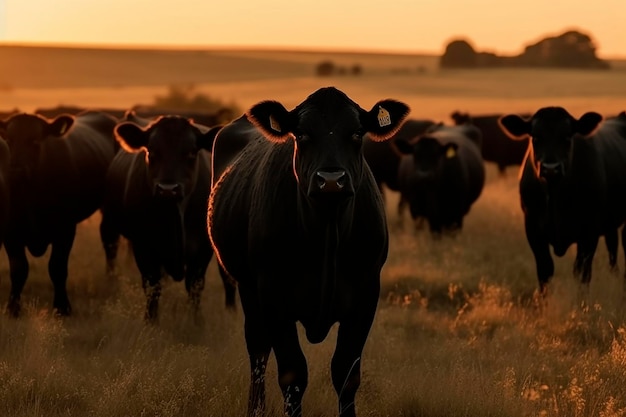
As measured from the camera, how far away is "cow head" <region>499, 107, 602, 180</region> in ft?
27.5

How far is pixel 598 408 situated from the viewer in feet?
18.9

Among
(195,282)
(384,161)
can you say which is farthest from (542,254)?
(384,161)

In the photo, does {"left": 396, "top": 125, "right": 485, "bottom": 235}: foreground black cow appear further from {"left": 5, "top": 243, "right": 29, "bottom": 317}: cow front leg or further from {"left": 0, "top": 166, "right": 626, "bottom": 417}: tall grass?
{"left": 5, "top": 243, "right": 29, "bottom": 317}: cow front leg

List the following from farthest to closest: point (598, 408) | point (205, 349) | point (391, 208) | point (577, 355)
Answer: point (391, 208)
point (577, 355)
point (205, 349)
point (598, 408)

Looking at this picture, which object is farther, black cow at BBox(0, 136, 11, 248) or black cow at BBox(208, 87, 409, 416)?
black cow at BBox(0, 136, 11, 248)

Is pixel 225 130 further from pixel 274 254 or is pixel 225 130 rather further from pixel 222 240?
pixel 274 254

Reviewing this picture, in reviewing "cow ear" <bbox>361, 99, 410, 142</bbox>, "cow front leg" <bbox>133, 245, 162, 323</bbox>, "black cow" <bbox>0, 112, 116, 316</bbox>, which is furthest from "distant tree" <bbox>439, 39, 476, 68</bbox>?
"cow ear" <bbox>361, 99, 410, 142</bbox>

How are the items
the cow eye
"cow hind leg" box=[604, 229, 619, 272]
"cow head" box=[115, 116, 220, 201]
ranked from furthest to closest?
1. "cow hind leg" box=[604, 229, 619, 272]
2. "cow head" box=[115, 116, 220, 201]
3. the cow eye

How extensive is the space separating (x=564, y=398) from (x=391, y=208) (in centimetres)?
1275

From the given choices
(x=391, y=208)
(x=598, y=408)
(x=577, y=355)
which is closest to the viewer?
(x=598, y=408)

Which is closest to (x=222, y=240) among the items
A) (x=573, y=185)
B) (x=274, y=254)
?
(x=274, y=254)

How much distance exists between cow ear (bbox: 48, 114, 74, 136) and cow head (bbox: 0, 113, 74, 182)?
0.11 ft

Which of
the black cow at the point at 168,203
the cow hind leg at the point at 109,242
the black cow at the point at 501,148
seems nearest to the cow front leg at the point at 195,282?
the black cow at the point at 168,203

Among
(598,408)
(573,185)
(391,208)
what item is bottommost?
(391,208)
